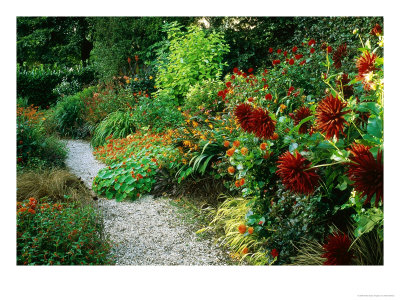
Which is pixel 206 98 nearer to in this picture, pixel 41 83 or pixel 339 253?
pixel 339 253

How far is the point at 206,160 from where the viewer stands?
13.2 feet

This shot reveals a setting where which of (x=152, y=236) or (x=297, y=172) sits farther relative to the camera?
(x=152, y=236)

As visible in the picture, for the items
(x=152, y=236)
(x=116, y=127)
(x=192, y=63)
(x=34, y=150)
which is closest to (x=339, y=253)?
(x=152, y=236)

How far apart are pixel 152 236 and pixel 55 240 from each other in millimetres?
1103

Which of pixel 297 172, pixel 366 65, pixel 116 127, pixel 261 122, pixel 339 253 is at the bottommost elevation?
pixel 339 253

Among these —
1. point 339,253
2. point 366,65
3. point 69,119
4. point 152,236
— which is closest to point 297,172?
point 339,253

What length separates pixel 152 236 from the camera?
11.0ft

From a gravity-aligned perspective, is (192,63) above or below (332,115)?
above

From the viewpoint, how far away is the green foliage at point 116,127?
21.6 feet

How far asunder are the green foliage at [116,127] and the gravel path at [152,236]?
101 inches

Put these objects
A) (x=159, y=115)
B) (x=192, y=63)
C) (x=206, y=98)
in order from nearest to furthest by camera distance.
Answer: (x=206, y=98)
(x=159, y=115)
(x=192, y=63)

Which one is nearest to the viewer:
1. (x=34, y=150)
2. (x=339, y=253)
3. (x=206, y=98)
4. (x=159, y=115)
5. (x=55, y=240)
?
(x=339, y=253)
